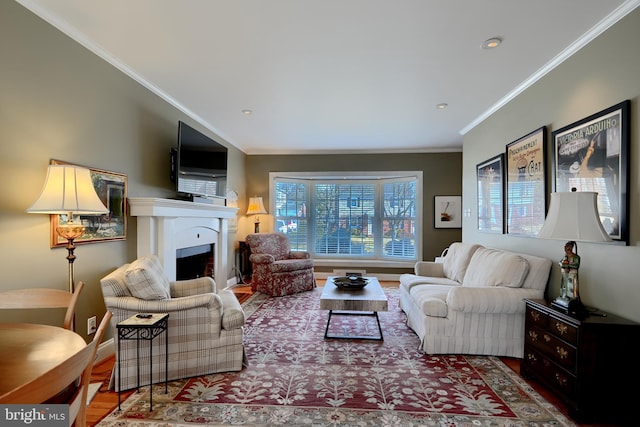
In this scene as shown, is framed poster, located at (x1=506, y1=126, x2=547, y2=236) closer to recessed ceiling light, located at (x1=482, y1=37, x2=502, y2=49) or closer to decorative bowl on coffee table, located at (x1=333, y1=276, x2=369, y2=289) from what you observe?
recessed ceiling light, located at (x1=482, y1=37, x2=502, y2=49)

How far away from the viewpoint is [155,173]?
12.0 ft

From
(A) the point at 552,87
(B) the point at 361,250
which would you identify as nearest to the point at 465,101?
(A) the point at 552,87

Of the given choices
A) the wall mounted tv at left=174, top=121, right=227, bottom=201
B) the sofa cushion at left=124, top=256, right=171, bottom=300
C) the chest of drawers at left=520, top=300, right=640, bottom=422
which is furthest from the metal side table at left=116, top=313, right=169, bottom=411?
the chest of drawers at left=520, top=300, right=640, bottom=422

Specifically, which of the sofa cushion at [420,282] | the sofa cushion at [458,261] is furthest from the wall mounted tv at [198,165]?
the sofa cushion at [458,261]

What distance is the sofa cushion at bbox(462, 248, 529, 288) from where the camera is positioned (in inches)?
115

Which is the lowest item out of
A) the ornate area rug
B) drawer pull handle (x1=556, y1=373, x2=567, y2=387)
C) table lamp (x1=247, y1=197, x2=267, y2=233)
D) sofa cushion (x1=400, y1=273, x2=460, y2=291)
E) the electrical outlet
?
the ornate area rug

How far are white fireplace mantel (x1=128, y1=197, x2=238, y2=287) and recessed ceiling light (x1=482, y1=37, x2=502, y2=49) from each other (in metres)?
3.26

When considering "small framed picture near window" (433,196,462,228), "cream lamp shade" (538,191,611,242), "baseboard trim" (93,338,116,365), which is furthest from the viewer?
"small framed picture near window" (433,196,462,228)

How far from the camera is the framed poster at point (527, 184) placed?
121 inches

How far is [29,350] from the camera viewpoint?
111 centimetres

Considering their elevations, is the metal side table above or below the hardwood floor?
above

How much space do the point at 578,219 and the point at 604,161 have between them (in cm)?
60

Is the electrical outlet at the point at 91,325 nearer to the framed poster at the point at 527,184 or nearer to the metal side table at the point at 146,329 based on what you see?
the metal side table at the point at 146,329

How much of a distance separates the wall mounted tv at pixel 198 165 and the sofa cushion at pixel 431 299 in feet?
9.51
